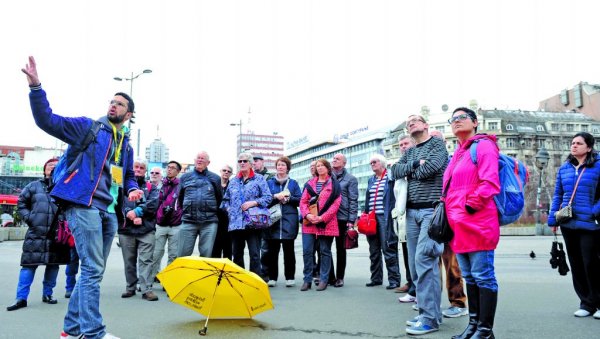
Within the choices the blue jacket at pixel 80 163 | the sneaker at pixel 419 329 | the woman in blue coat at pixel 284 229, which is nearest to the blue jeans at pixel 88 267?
the blue jacket at pixel 80 163

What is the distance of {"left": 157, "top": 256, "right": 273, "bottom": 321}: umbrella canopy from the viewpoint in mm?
4586

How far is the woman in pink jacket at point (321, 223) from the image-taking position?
305 inches

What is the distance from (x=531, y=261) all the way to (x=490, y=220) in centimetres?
872

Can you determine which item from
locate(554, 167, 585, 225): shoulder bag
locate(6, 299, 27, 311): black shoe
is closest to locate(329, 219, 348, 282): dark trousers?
locate(554, 167, 585, 225): shoulder bag

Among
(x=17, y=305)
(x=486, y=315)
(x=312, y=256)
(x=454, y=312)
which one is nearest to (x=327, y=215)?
(x=312, y=256)

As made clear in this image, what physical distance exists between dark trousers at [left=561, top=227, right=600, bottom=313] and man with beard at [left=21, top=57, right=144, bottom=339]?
16.4 feet

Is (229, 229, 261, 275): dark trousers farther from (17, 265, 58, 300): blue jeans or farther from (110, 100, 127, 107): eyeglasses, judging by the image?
(110, 100, 127, 107): eyeglasses

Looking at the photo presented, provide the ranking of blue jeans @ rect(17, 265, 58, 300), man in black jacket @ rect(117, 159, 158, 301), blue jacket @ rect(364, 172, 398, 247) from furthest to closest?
man in black jacket @ rect(117, 159, 158, 301), blue jacket @ rect(364, 172, 398, 247), blue jeans @ rect(17, 265, 58, 300)

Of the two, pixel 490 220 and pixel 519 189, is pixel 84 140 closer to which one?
pixel 490 220

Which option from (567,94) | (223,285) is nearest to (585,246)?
(223,285)

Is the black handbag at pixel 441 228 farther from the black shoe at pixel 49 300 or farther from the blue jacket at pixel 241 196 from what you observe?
the black shoe at pixel 49 300

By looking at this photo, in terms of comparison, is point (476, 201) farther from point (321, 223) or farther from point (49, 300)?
point (49, 300)

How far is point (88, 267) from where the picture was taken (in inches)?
156

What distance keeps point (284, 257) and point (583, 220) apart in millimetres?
4432
